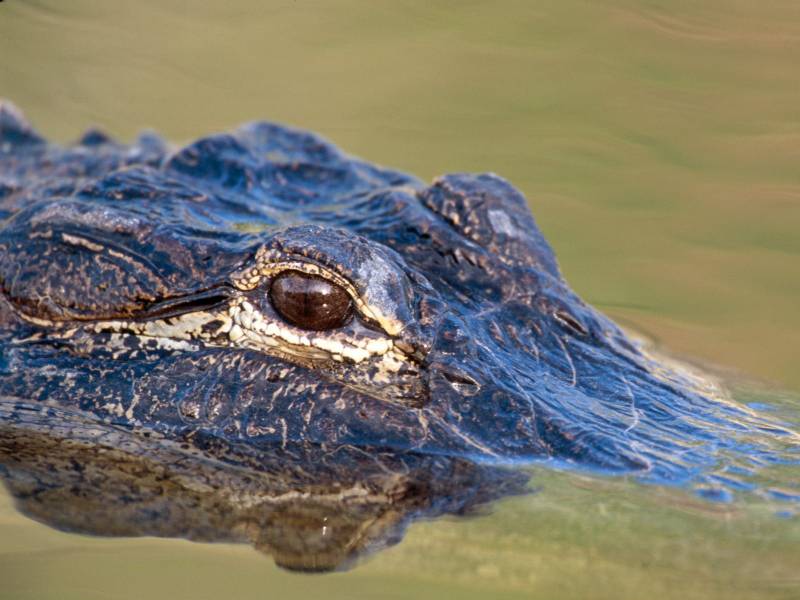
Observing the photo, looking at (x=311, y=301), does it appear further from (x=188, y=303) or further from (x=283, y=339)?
(x=188, y=303)

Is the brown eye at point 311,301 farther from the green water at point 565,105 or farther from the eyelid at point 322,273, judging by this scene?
the green water at point 565,105

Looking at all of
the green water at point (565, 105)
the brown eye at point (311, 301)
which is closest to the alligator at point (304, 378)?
the brown eye at point (311, 301)

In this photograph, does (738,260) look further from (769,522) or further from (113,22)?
(113,22)

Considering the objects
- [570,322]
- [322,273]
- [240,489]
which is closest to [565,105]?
[570,322]

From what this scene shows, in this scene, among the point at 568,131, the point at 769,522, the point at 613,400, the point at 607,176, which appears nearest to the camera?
the point at 769,522

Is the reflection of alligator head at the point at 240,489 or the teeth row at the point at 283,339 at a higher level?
the teeth row at the point at 283,339

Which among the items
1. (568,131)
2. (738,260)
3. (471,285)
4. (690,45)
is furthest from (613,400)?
(690,45)
